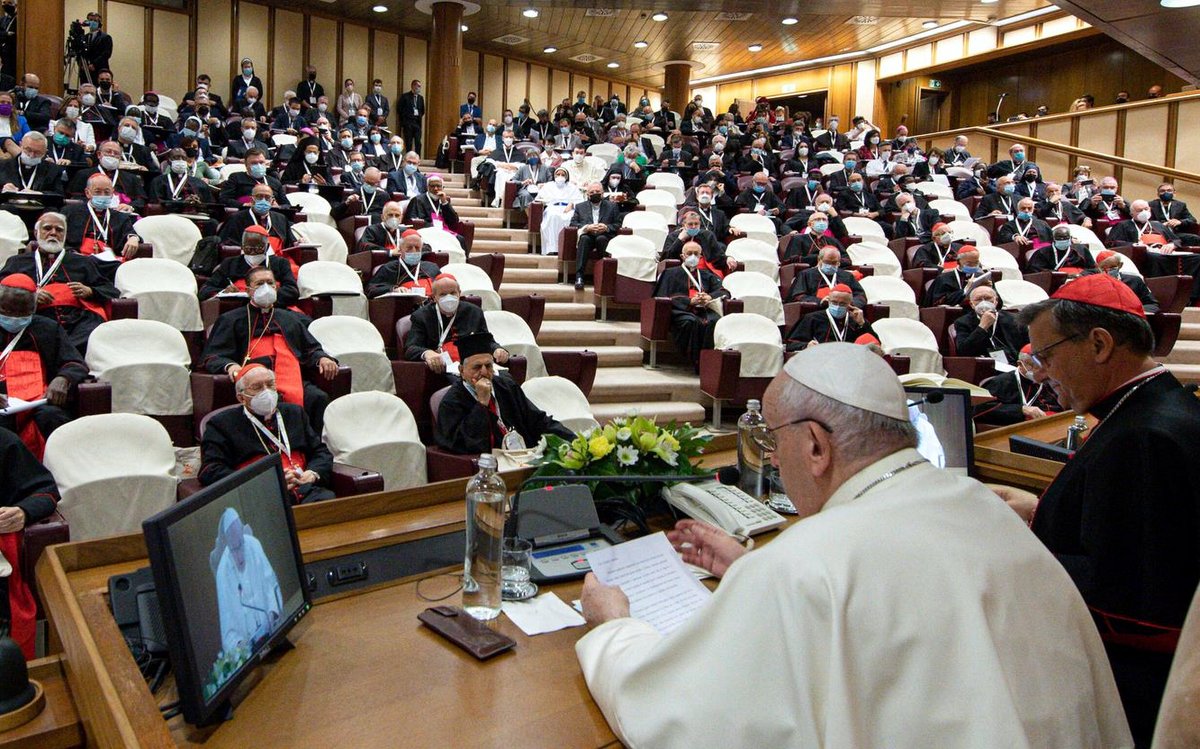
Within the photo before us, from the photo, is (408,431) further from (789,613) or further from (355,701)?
(789,613)

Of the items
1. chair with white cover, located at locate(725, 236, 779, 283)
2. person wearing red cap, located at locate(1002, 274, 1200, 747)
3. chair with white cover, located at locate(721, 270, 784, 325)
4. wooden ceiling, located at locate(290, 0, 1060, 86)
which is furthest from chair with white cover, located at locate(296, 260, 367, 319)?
wooden ceiling, located at locate(290, 0, 1060, 86)

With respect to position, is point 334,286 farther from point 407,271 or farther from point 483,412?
point 483,412

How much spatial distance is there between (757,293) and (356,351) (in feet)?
12.5

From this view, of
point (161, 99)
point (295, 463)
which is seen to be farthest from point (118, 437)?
point (161, 99)

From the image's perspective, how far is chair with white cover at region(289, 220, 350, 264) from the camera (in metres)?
8.00

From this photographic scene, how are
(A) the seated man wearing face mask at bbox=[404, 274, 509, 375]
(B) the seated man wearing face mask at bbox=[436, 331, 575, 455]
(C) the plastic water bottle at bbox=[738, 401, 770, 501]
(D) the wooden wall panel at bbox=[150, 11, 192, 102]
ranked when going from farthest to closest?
(D) the wooden wall panel at bbox=[150, 11, 192, 102] → (A) the seated man wearing face mask at bbox=[404, 274, 509, 375] → (B) the seated man wearing face mask at bbox=[436, 331, 575, 455] → (C) the plastic water bottle at bbox=[738, 401, 770, 501]

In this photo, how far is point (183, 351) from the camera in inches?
201

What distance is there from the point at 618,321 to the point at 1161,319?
16.5ft

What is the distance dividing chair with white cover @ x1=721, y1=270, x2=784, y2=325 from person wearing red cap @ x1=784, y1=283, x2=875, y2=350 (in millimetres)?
378

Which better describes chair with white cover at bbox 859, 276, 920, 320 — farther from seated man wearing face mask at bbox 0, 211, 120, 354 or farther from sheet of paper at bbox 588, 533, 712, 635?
sheet of paper at bbox 588, 533, 712, 635

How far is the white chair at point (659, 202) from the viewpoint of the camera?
10852 mm

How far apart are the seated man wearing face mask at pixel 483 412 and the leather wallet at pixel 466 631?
3.09 meters

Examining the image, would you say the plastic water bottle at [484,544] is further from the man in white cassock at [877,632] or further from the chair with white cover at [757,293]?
the chair with white cover at [757,293]

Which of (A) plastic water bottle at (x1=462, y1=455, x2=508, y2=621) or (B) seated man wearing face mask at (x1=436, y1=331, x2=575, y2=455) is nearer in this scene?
(A) plastic water bottle at (x1=462, y1=455, x2=508, y2=621)
